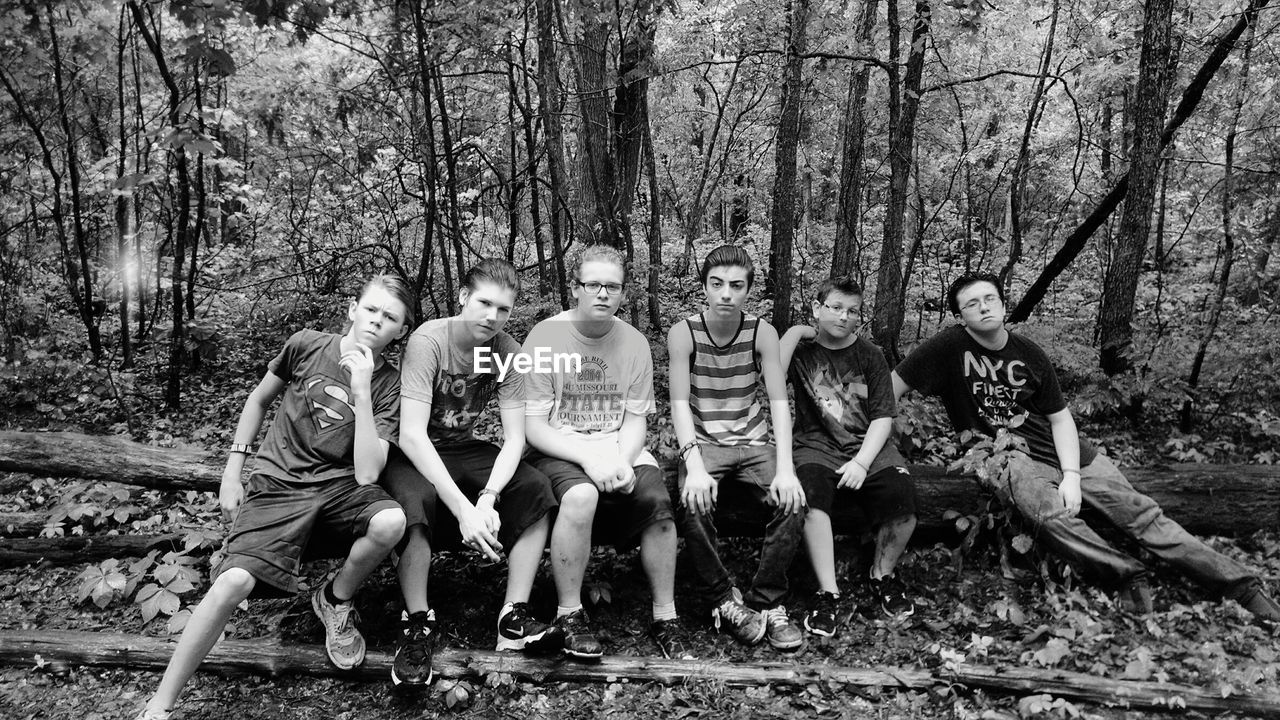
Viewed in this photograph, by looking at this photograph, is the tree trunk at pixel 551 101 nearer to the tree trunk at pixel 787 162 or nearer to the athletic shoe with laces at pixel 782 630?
the tree trunk at pixel 787 162

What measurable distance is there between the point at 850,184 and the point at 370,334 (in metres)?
4.77

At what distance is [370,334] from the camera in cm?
344

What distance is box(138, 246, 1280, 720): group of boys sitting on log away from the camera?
3.29m

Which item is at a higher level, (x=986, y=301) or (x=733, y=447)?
(x=986, y=301)

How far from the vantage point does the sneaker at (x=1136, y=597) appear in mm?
3607

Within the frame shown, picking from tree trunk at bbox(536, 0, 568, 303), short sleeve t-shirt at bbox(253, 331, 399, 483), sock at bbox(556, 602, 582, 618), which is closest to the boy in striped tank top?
sock at bbox(556, 602, 582, 618)

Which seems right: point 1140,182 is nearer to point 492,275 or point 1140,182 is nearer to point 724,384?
point 724,384

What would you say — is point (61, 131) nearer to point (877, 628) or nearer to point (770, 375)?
point (770, 375)

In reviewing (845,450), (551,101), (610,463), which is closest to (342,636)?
(610,463)

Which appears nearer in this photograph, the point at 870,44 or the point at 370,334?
the point at 370,334

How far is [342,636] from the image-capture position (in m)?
3.28

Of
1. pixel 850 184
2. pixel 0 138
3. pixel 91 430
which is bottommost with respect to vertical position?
pixel 91 430

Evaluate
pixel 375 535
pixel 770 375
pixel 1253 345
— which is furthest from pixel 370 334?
pixel 1253 345

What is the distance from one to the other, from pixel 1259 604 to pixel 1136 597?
20.8 inches
